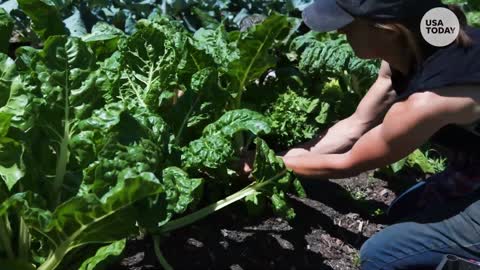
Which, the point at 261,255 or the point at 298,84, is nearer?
the point at 261,255

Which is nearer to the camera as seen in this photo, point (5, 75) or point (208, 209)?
point (5, 75)

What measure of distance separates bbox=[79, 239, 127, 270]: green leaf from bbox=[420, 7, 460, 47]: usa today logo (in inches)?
48.7

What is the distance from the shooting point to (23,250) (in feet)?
10.2

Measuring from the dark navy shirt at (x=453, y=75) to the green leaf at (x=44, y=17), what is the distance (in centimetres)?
146

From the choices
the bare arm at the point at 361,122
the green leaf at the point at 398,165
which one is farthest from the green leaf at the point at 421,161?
the bare arm at the point at 361,122

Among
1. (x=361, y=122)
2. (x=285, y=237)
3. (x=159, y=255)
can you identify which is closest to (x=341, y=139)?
(x=361, y=122)

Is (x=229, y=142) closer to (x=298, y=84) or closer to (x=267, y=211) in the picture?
(x=267, y=211)

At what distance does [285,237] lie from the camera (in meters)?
3.72

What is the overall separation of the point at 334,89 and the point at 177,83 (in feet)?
3.25

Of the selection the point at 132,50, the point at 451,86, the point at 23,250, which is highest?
the point at 451,86

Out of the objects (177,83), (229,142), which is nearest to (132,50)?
(177,83)

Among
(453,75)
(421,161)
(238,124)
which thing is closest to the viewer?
(453,75)

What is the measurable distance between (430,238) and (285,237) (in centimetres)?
89

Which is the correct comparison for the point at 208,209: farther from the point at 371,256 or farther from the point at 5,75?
the point at 5,75
